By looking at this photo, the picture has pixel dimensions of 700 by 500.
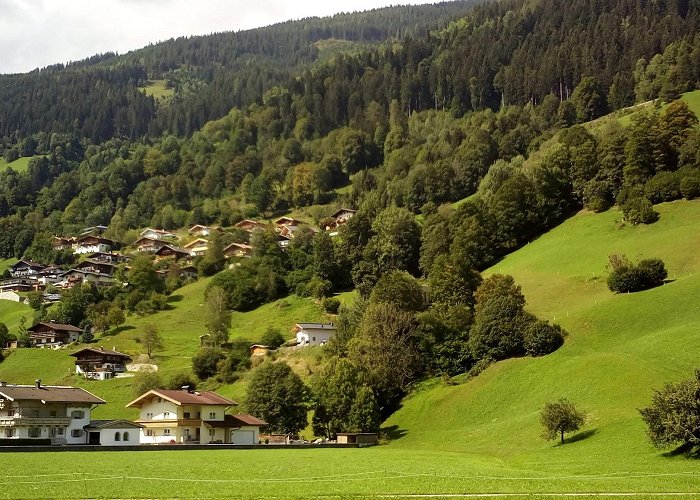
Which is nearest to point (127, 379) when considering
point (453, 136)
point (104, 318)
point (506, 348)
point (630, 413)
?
point (104, 318)

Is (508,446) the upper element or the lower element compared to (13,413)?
lower

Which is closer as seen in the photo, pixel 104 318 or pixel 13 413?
pixel 13 413

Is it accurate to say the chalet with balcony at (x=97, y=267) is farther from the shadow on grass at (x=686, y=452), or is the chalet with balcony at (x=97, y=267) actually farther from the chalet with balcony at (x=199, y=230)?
the shadow on grass at (x=686, y=452)

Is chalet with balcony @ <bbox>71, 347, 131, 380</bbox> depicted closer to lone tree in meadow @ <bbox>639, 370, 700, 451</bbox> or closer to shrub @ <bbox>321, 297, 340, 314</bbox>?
shrub @ <bbox>321, 297, 340, 314</bbox>

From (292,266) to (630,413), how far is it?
83264 millimetres

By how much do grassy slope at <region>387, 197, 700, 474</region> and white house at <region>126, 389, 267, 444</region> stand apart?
14.1m

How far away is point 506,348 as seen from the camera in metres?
76.7

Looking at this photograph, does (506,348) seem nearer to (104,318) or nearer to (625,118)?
(104,318)

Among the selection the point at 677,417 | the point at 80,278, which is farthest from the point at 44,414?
the point at 80,278

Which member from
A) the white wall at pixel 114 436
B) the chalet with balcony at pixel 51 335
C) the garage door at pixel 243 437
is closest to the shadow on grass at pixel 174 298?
the chalet with balcony at pixel 51 335

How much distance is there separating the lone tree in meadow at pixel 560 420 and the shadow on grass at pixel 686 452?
1009 cm

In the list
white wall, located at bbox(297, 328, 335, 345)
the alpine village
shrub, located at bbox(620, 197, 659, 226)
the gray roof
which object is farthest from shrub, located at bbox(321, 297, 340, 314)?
shrub, located at bbox(620, 197, 659, 226)

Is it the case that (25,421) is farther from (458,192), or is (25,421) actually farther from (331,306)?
(458,192)

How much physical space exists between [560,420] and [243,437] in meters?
31.5
